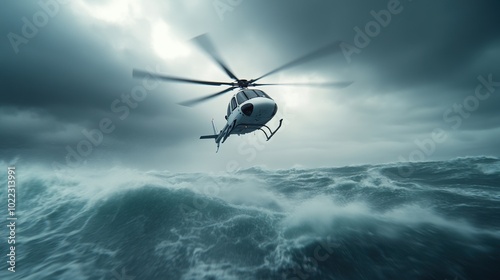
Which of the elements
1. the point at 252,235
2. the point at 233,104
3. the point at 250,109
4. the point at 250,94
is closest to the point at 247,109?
the point at 250,109

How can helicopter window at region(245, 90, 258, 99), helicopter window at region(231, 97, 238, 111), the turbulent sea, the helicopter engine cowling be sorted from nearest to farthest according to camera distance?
1. the turbulent sea
2. the helicopter engine cowling
3. helicopter window at region(245, 90, 258, 99)
4. helicopter window at region(231, 97, 238, 111)

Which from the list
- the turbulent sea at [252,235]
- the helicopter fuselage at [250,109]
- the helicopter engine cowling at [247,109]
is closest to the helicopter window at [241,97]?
the helicopter fuselage at [250,109]

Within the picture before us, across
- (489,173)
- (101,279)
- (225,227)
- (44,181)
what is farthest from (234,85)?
(489,173)

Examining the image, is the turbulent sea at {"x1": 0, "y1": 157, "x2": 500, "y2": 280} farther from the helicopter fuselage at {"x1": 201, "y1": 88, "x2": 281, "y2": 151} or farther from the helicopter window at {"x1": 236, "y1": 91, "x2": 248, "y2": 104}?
the helicopter window at {"x1": 236, "y1": 91, "x2": 248, "y2": 104}

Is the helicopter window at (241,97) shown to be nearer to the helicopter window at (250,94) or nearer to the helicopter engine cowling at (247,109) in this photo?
the helicopter window at (250,94)

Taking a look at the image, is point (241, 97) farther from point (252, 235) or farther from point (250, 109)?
point (252, 235)

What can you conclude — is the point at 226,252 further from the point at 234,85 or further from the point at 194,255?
the point at 234,85

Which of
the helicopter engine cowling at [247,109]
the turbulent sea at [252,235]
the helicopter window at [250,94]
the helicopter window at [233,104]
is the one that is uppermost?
the helicopter window at [250,94]

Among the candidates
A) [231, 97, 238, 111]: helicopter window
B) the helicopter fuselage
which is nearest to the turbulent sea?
the helicopter fuselage
